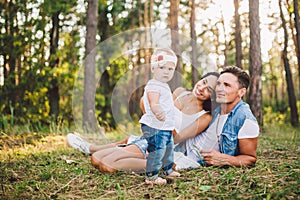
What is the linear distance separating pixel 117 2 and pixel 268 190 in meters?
11.4

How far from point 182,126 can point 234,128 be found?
521 millimetres

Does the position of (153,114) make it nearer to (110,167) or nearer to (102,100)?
(110,167)

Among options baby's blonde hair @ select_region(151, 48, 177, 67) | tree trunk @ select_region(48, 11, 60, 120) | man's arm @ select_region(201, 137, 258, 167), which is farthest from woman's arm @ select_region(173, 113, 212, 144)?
tree trunk @ select_region(48, 11, 60, 120)

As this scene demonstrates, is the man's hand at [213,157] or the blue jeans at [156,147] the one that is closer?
the blue jeans at [156,147]

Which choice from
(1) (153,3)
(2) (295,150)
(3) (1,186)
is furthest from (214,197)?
(1) (153,3)

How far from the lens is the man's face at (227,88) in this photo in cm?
320

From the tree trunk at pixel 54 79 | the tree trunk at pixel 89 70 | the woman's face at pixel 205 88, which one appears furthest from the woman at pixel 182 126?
the tree trunk at pixel 54 79

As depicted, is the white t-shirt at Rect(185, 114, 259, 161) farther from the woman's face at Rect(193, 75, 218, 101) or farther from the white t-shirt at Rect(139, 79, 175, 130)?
the white t-shirt at Rect(139, 79, 175, 130)

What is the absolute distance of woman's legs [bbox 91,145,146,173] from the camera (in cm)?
320

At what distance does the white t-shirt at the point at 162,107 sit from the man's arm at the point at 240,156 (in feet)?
2.71

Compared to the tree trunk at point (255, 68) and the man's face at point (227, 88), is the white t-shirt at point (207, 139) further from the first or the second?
the tree trunk at point (255, 68)

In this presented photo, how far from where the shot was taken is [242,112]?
326 centimetres

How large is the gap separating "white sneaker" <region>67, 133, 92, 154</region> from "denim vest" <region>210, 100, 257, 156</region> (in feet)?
5.82

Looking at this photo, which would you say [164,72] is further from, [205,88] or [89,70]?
[89,70]
